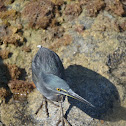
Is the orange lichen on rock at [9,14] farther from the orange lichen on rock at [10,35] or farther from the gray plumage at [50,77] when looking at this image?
the gray plumage at [50,77]

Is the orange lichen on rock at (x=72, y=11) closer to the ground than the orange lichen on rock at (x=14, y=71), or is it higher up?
higher up

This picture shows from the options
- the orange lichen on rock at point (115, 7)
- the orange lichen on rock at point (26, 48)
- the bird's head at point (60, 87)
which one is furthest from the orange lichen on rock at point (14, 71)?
the orange lichen on rock at point (115, 7)

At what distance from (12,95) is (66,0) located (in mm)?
6533

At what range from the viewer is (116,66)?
9633mm

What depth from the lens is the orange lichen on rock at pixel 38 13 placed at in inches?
429

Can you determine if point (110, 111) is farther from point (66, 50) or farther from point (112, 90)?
point (66, 50)

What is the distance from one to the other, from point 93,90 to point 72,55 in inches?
88.3

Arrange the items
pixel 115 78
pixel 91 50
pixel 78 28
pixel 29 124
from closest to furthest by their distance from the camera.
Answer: pixel 29 124, pixel 115 78, pixel 91 50, pixel 78 28

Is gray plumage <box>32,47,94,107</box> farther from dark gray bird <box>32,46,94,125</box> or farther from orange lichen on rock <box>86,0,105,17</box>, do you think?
orange lichen on rock <box>86,0,105,17</box>

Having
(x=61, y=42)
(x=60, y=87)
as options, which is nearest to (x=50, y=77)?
(x=60, y=87)

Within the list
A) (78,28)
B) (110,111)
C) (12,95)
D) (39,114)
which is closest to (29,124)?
(39,114)

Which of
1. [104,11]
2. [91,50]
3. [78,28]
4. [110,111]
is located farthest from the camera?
[104,11]

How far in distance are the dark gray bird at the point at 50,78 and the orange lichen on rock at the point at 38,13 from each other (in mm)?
3106

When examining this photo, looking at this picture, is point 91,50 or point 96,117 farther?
point 91,50
